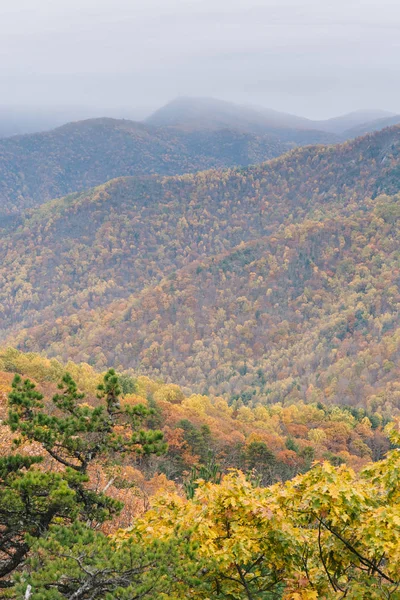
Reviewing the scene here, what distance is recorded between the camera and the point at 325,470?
382 inches

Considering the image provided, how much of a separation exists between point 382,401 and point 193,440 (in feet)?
289

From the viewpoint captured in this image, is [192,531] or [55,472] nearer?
[192,531]

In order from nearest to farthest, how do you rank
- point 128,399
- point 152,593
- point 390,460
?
point 152,593 → point 390,460 → point 128,399

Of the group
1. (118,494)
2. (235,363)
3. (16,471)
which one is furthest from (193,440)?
(235,363)

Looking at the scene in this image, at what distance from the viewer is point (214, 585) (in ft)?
36.7

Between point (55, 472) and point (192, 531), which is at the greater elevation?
point (55, 472)

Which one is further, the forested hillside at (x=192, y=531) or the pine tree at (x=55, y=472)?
the pine tree at (x=55, y=472)

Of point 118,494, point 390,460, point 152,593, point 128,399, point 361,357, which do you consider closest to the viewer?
point 152,593

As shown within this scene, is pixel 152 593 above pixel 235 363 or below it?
above

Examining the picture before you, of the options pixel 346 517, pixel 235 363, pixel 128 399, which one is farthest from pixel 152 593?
pixel 235 363

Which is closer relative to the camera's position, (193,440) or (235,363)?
(193,440)

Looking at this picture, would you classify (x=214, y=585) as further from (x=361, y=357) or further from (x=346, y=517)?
(x=361, y=357)

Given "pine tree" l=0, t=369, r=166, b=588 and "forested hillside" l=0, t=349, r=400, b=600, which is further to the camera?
"pine tree" l=0, t=369, r=166, b=588

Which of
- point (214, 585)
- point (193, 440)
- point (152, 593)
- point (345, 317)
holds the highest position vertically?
point (152, 593)
